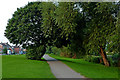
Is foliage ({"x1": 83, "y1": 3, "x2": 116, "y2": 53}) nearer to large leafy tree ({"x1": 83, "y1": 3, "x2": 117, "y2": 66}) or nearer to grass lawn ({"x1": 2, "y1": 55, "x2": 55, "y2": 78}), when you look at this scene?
large leafy tree ({"x1": 83, "y1": 3, "x2": 117, "y2": 66})

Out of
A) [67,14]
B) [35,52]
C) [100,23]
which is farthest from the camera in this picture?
[35,52]

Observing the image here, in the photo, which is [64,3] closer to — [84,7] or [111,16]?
[84,7]

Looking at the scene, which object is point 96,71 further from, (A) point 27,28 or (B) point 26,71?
(A) point 27,28

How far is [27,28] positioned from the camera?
2433 centimetres

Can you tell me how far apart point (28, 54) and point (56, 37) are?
22.6ft

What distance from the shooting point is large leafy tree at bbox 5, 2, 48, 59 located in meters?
24.8

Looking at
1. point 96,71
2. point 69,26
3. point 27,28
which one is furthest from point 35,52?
point 96,71

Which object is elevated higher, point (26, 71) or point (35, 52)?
point (35, 52)

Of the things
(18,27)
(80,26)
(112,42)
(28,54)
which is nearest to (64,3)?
(80,26)

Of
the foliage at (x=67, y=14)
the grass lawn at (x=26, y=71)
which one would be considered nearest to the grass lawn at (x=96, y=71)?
the grass lawn at (x=26, y=71)

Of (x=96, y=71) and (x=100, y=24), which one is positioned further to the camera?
(x=100, y=24)

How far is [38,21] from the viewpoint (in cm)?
2558

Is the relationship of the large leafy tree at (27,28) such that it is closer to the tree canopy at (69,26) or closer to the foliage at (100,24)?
the tree canopy at (69,26)

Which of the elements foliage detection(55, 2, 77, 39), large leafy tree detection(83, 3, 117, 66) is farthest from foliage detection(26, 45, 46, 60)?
foliage detection(55, 2, 77, 39)
